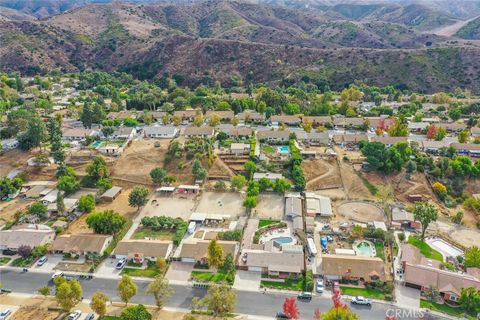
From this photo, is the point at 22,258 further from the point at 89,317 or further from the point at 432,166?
the point at 432,166

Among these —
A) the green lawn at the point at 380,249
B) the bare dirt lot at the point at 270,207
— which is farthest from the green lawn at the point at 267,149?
the green lawn at the point at 380,249

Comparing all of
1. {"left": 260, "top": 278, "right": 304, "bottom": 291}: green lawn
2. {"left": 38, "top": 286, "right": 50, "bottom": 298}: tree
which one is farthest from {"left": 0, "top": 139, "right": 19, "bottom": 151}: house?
{"left": 260, "top": 278, "right": 304, "bottom": 291}: green lawn

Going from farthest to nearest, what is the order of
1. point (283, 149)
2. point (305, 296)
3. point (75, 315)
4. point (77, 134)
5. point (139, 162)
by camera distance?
point (77, 134), point (283, 149), point (139, 162), point (305, 296), point (75, 315)

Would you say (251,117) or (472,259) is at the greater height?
(251,117)

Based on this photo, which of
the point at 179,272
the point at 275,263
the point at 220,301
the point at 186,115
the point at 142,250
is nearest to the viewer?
the point at 220,301

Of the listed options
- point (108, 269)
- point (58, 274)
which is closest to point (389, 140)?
point (108, 269)

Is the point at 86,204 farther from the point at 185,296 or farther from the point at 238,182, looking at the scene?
the point at 185,296


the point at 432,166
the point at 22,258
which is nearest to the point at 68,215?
the point at 22,258
